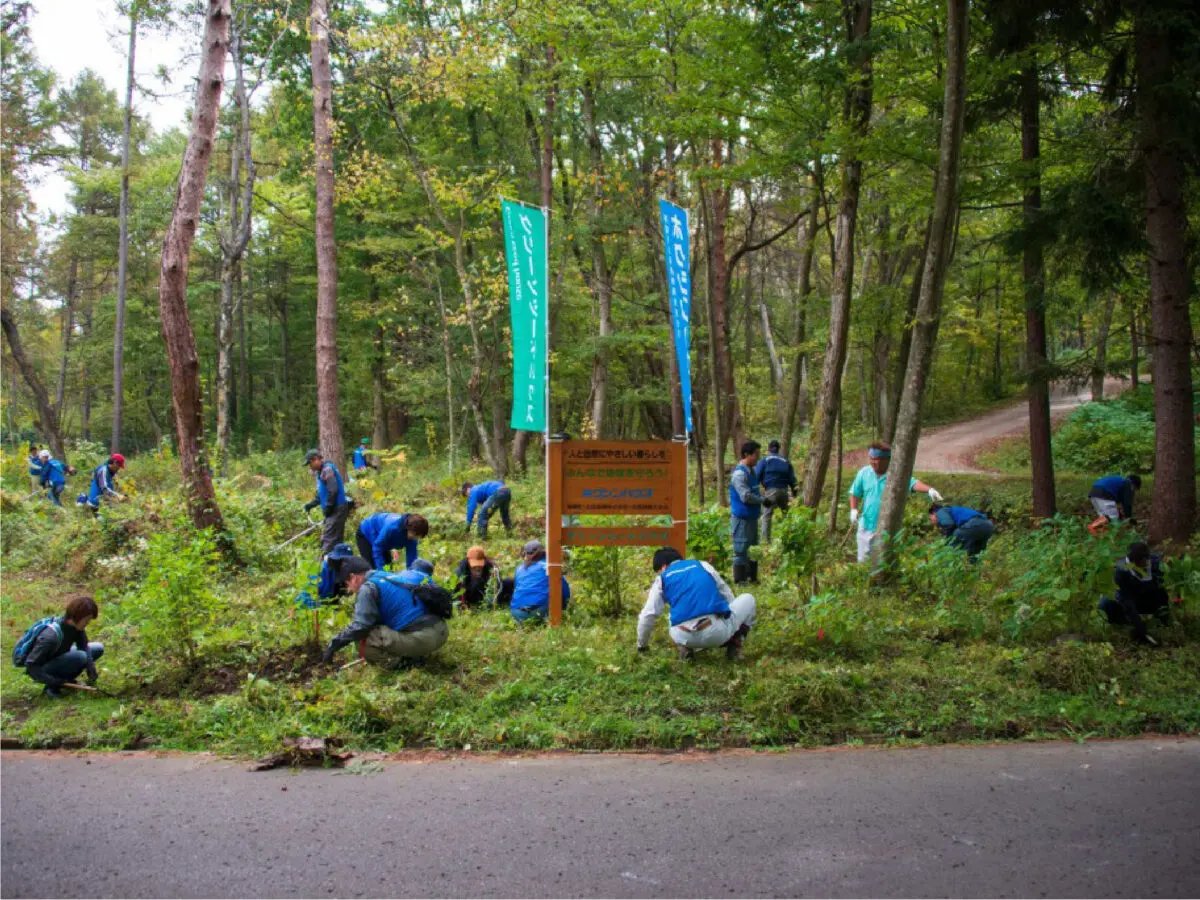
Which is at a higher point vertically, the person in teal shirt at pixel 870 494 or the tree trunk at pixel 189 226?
the tree trunk at pixel 189 226

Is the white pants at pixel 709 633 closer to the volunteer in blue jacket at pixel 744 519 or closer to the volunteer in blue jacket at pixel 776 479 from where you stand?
the volunteer in blue jacket at pixel 744 519

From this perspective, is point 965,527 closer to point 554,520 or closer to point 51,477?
point 554,520

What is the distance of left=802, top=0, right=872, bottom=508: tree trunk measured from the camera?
10.3 metres

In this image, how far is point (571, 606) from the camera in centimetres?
854

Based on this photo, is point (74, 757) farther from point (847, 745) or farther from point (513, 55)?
point (513, 55)

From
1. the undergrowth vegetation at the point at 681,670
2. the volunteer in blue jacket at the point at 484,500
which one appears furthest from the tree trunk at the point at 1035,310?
the volunteer in blue jacket at the point at 484,500

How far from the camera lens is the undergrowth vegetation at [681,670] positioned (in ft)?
18.4

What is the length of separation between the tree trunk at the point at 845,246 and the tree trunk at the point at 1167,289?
3.10 meters

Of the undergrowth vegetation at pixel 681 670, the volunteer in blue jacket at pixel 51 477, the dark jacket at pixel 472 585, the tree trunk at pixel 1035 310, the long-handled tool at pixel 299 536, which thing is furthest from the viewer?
the volunteer in blue jacket at pixel 51 477

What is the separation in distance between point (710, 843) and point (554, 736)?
161 centimetres

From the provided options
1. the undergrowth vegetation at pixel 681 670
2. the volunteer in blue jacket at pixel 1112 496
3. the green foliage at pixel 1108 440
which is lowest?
the undergrowth vegetation at pixel 681 670

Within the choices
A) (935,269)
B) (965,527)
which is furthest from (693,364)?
(935,269)

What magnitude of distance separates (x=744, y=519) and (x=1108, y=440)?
1325 cm

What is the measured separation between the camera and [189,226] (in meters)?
10.3
